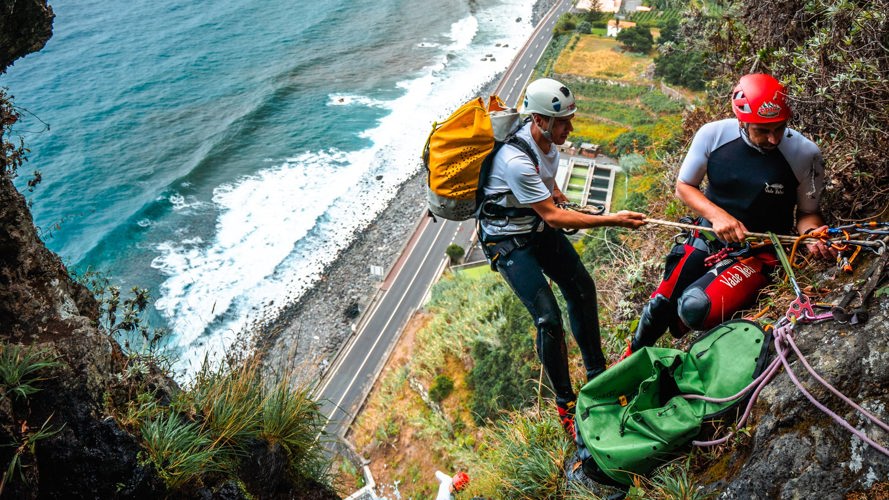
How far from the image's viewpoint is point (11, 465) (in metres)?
3.65

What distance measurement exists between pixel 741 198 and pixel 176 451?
5183 millimetres

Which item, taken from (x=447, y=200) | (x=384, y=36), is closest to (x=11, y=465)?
(x=447, y=200)

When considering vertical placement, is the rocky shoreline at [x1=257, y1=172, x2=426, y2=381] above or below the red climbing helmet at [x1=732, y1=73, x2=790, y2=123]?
below

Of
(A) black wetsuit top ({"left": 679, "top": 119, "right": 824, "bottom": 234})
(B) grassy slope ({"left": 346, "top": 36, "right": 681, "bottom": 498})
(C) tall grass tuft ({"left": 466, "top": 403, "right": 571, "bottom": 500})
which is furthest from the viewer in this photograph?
(B) grassy slope ({"left": 346, "top": 36, "right": 681, "bottom": 498})

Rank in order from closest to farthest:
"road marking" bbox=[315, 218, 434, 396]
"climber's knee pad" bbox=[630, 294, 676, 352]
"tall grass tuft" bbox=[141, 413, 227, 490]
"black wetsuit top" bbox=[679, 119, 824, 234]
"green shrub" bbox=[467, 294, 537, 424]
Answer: "tall grass tuft" bbox=[141, 413, 227, 490]
"black wetsuit top" bbox=[679, 119, 824, 234]
"climber's knee pad" bbox=[630, 294, 676, 352]
"green shrub" bbox=[467, 294, 537, 424]
"road marking" bbox=[315, 218, 434, 396]

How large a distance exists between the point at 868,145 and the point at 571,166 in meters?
33.4

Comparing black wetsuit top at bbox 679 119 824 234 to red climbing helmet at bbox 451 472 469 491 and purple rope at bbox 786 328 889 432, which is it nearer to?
purple rope at bbox 786 328 889 432

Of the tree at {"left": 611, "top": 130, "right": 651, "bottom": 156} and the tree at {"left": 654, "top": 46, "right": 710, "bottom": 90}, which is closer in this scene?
the tree at {"left": 611, "top": 130, "right": 651, "bottom": 156}

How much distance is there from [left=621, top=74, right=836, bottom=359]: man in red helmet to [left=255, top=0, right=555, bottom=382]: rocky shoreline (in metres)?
25.4

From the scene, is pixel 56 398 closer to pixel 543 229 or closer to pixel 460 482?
pixel 543 229

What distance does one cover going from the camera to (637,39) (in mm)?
62156

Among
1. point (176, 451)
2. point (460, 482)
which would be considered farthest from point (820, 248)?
point (460, 482)

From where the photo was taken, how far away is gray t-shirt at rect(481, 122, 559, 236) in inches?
201

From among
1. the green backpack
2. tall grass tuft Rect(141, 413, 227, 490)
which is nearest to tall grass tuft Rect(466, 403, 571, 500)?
the green backpack
